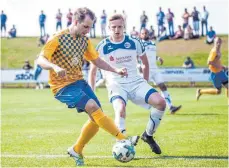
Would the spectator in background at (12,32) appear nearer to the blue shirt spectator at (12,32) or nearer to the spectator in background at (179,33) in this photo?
the blue shirt spectator at (12,32)

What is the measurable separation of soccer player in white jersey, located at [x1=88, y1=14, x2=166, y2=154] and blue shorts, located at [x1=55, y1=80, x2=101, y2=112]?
156cm

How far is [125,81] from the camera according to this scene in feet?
35.5

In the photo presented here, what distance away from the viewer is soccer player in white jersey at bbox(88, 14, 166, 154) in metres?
10.3

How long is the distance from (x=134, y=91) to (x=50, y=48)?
95.7 inches

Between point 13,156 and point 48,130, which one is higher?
point 13,156

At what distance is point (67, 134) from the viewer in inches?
512

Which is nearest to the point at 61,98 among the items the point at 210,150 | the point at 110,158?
the point at 110,158

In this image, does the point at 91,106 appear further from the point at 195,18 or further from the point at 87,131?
the point at 195,18

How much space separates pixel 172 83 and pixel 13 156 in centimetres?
3294

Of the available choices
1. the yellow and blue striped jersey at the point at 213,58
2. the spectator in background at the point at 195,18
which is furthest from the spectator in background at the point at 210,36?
the yellow and blue striped jersey at the point at 213,58

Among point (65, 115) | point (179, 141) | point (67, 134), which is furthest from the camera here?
point (65, 115)

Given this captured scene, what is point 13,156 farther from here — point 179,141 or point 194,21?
point 194,21

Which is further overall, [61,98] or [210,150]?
[210,150]

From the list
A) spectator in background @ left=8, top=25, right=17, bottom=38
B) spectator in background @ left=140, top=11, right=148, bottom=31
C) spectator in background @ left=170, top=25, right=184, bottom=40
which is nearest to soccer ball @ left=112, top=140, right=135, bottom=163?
spectator in background @ left=140, top=11, right=148, bottom=31
